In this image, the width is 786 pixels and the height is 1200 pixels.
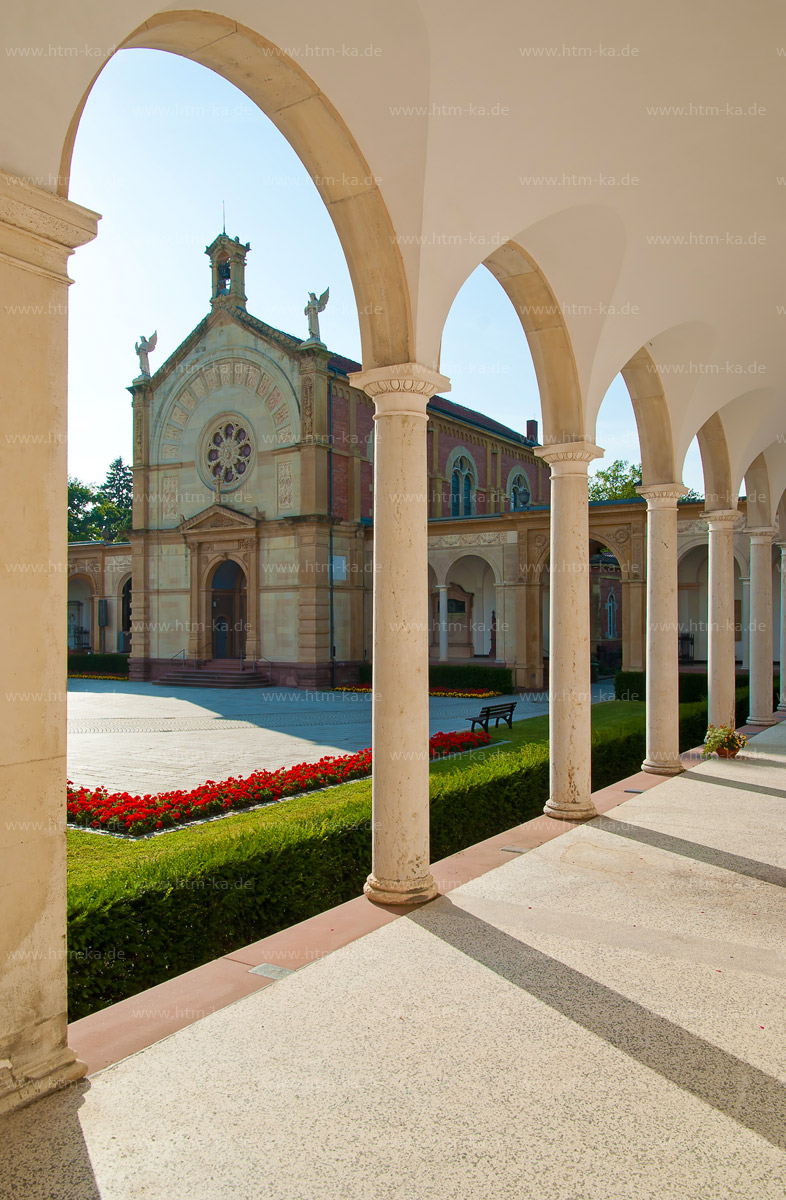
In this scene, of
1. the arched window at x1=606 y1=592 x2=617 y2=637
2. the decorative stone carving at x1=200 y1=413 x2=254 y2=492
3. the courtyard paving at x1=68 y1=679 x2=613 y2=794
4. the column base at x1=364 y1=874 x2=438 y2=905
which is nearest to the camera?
the column base at x1=364 y1=874 x2=438 y2=905

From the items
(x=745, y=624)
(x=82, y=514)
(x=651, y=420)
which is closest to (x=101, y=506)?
(x=82, y=514)

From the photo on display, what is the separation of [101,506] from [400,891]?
59.9 metres

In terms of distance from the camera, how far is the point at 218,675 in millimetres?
29719

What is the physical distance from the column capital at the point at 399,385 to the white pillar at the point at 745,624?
67.5ft

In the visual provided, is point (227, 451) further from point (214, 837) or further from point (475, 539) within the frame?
point (214, 837)

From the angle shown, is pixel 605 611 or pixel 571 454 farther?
pixel 605 611

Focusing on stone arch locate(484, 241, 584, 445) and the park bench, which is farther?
the park bench

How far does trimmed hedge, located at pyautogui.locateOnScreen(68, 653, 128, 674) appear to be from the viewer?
35406 millimetres

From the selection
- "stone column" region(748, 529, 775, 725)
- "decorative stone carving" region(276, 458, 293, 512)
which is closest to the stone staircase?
"decorative stone carving" region(276, 458, 293, 512)

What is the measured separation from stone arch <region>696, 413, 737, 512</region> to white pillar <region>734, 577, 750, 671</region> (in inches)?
465

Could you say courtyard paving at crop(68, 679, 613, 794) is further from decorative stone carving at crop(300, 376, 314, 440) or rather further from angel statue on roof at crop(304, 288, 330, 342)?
angel statue on roof at crop(304, 288, 330, 342)

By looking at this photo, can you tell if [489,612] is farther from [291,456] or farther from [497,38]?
[497,38]

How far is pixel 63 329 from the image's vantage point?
349 centimetres

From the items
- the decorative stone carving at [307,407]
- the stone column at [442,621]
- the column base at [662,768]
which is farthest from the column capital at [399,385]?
the stone column at [442,621]
